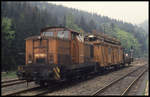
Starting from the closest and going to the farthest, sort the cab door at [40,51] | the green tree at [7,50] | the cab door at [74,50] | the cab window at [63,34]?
the cab door at [40,51], the cab window at [63,34], the cab door at [74,50], the green tree at [7,50]

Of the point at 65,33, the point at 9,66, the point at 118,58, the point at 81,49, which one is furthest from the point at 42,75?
the point at 9,66

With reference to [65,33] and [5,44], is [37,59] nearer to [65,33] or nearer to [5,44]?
[65,33]

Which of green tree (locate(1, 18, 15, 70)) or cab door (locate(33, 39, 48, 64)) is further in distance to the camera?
green tree (locate(1, 18, 15, 70))

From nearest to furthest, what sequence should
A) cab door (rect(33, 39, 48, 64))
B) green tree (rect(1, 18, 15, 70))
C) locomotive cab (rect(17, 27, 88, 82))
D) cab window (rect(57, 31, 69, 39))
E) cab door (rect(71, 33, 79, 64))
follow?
locomotive cab (rect(17, 27, 88, 82)) < cab door (rect(33, 39, 48, 64)) < cab window (rect(57, 31, 69, 39)) < cab door (rect(71, 33, 79, 64)) < green tree (rect(1, 18, 15, 70))

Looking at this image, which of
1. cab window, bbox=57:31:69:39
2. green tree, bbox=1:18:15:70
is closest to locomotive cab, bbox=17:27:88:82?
cab window, bbox=57:31:69:39

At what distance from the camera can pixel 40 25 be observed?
145ft

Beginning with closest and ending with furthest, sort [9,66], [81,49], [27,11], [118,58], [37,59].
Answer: [37,59]
[81,49]
[118,58]
[9,66]
[27,11]

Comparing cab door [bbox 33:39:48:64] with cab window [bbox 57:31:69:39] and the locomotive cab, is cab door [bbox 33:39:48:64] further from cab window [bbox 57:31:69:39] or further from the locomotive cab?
cab window [bbox 57:31:69:39]

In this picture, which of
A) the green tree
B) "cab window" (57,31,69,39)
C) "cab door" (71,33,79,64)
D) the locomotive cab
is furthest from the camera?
the green tree

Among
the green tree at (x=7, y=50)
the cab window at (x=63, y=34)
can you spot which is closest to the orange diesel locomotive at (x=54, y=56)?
the cab window at (x=63, y=34)

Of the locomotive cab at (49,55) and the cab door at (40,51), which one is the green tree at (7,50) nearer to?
the locomotive cab at (49,55)

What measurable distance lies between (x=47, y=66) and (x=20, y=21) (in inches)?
1315

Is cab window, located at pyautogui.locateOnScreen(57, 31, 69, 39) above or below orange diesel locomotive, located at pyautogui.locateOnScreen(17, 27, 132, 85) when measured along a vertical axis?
above

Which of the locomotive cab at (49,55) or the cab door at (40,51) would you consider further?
the cab door at (40,51)
